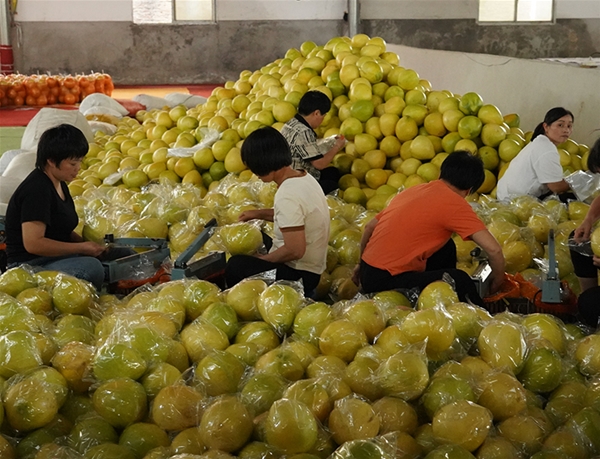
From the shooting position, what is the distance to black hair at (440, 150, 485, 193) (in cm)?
314

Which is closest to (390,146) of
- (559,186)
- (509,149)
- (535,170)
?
(509,149)

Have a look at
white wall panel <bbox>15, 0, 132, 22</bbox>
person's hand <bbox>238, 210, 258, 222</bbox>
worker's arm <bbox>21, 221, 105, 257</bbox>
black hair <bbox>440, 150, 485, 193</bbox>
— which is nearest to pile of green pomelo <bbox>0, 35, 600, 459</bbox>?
black hair <bbox>440, 150, 485, 193</bbox>

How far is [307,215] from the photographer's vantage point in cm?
333

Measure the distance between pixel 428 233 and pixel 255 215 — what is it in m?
0.97

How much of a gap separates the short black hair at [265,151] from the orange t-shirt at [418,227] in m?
0.53

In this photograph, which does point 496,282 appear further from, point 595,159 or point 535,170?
point 535,170

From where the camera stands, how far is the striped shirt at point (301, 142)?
489 cm

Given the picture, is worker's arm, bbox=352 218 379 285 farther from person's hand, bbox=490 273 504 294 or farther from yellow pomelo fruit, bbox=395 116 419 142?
yellow pomelo fruit, bbox=395 116 419 142

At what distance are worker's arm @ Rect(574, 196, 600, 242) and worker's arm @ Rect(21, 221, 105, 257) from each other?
84.6 inches

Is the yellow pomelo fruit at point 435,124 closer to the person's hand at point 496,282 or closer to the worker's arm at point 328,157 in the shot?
the worker's arm at point 328,157

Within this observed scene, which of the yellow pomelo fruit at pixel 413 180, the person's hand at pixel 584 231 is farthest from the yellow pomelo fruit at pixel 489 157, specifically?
the person's hand at pixel 584 231

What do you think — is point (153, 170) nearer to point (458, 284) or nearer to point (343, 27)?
point (458, 284)

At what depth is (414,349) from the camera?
1875 millimetres

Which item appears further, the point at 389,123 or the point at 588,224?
the point at 389,123
